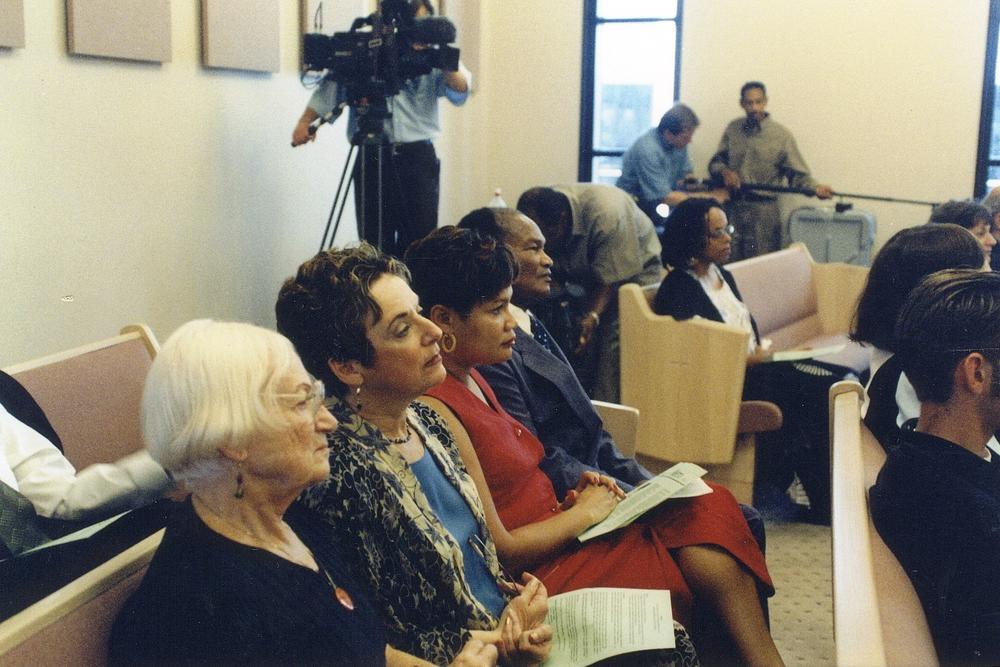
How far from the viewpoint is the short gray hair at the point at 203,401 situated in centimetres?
121

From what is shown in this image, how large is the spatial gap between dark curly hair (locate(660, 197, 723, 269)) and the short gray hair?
2.73 meters

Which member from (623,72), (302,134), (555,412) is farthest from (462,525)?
(623,72)

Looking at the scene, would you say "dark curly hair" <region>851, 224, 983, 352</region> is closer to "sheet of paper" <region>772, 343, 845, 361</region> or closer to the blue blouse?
"sheet of paper" <region>772, 343, 845, 361</region>

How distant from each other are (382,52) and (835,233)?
4144mm

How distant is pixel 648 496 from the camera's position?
2.05 m

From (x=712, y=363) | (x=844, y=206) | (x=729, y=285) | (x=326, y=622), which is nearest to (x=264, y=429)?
(x=326, y=622)

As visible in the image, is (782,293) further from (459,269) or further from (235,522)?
(235,522)

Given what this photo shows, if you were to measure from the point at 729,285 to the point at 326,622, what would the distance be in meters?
3.14

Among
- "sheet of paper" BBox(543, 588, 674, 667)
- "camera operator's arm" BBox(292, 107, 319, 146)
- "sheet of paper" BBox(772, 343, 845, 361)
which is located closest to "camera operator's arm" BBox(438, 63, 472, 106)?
"camera operator's arm" BBox(292, 107, 319, 146)

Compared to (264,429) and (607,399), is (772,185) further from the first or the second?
(264,429)

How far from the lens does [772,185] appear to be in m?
7.18

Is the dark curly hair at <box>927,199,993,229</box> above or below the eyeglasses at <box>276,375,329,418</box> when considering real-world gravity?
above

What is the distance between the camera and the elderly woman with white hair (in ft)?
3.71

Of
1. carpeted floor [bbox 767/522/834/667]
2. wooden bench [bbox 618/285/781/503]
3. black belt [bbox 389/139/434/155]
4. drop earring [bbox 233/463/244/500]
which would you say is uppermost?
black belt [bbox 389/139/434/155]
